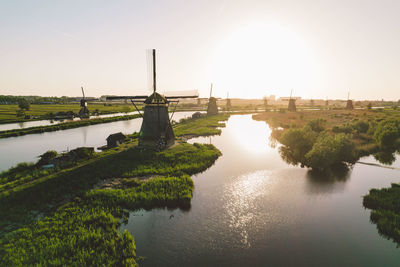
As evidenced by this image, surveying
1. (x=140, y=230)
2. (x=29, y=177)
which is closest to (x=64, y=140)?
(x=29, y=177)

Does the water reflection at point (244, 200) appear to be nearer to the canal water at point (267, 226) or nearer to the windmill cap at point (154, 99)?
the canal water at point (267, 226)

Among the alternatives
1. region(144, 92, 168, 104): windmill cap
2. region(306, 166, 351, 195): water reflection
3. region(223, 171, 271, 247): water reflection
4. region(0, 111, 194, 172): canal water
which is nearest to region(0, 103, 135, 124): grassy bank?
region(0, 111, 194, 172): canal water

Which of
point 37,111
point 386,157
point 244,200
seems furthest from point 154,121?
point 37,111

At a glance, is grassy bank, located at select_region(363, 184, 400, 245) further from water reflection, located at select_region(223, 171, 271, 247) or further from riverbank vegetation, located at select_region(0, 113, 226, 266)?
riverbank vegetation, located at select_region(0, 113, 226, 266)

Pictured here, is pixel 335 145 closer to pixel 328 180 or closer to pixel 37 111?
pixel 328 180

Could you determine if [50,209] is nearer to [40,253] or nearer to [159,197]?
[40,253]

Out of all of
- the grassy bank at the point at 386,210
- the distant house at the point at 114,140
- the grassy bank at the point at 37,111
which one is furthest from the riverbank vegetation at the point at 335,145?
the grassy bank at the point at 37,111
